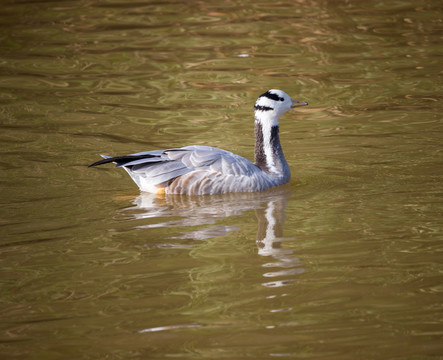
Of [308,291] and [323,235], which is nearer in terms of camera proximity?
[308,291]

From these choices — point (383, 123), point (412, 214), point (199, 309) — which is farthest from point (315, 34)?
point (199, 309)

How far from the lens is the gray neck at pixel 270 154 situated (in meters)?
10.8

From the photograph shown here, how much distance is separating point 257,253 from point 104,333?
2270 mm

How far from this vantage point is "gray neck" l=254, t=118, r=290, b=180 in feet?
35.4

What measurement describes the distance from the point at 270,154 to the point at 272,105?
68 cm

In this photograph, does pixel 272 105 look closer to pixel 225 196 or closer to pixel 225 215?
pixel 225 196

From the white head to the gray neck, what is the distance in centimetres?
11

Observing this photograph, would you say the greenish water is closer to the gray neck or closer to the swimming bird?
the swimming bird

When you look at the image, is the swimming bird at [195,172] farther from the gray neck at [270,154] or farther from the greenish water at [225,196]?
the greenish water at [225,196]

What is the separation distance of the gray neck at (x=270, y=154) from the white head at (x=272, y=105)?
11 cm

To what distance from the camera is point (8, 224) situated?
8.99 m

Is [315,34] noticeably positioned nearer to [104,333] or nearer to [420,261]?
[420,261]

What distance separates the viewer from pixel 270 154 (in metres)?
10.9

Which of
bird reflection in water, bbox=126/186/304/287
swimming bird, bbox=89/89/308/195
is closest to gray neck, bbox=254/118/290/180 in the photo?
swimming bird, bbox=89/89/308/195
